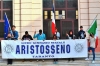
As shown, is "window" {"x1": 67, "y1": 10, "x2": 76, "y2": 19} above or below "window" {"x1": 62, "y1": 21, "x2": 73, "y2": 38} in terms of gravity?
above

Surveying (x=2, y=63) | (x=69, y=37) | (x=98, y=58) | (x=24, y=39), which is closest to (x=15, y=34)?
(x=24, y=39)

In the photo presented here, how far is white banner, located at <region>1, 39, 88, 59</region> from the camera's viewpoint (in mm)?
15969

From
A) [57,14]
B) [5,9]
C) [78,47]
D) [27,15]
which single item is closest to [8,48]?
[78,47]

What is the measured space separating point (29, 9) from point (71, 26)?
3.25m

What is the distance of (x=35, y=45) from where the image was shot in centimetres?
1602

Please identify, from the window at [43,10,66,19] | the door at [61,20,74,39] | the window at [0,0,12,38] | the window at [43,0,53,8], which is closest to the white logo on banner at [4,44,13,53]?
the window at [0,0,12,38]

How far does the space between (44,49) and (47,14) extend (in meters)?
4.98

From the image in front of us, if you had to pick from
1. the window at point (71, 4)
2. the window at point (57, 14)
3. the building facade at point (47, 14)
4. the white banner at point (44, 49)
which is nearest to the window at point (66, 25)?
the building facade at point (47, 14)

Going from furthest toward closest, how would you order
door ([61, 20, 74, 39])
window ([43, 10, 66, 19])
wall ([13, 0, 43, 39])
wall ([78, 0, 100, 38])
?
window ([43, 10, 66, 19]) → door ([61, 20, 74, 39]) → wall ([78, 0, 100, 38]) → wall ([13, 0, 43, 39])

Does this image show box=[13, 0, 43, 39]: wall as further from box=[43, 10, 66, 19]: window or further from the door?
the door

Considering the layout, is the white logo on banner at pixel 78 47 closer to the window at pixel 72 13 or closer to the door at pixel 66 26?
the door at pixel 66 26

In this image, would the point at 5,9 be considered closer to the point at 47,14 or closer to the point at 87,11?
the point at 47,14

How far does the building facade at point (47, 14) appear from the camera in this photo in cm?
1970

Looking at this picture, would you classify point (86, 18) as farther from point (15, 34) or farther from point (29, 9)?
point (15, 34)
